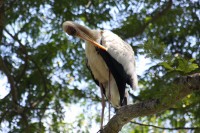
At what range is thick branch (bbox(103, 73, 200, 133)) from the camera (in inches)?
154

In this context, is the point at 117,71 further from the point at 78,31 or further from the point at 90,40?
the point at 78,31

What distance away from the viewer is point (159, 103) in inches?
164

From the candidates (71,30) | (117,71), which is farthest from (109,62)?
(71,30)

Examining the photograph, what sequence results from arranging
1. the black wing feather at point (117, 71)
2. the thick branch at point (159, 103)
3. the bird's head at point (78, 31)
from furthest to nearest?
the bird's head at point (78, 31) < the black wing feather at point (117, 71) < the thick branch at point (159, 103)

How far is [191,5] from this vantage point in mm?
8961

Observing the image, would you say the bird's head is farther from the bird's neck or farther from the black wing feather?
the black wing feather

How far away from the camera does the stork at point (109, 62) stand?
6195 mm

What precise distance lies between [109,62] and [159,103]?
2.19 metres

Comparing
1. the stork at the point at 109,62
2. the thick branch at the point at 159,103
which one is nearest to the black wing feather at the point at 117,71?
the stork at the point at 109,62

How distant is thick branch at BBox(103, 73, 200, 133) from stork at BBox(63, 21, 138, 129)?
1.22 metres

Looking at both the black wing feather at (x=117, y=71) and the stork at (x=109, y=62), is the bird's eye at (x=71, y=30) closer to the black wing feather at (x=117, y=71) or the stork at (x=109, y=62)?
the stork at (x=109, y=62)

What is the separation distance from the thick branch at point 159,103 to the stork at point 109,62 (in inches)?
48.0

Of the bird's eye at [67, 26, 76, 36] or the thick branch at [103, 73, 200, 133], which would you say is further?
the bird's eye at [67, 26, 76, 36]

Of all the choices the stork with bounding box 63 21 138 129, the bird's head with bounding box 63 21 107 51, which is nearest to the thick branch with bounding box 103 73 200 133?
the stork with bounding box 63 21 138 129
